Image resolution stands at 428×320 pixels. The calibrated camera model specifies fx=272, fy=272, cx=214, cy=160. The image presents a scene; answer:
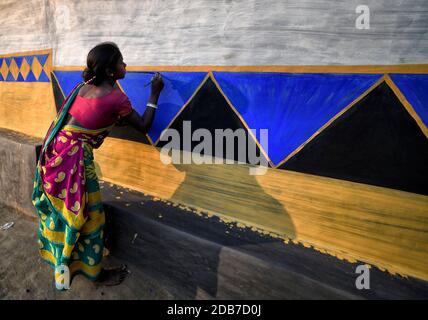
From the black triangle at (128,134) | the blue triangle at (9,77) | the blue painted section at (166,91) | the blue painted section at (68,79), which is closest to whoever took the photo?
the blue painted section at (166,91)

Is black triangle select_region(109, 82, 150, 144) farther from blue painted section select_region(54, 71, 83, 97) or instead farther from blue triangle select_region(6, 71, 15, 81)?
blue triangle select_region(6, 71, 15, 81)

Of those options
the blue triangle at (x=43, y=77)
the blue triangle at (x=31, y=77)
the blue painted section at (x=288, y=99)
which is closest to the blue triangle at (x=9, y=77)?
the blue triangle at (x=31, y=77)

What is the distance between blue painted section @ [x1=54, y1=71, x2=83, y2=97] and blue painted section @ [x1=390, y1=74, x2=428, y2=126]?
2.50 metres

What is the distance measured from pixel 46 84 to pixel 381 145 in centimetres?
311

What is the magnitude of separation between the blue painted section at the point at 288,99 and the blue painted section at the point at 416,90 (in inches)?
4.4

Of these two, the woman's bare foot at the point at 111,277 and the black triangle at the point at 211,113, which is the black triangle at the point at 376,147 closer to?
the black triangle at the point at 211,113

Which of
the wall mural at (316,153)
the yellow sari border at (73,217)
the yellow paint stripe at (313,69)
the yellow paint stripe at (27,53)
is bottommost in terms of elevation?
the yellow sari border at (73,217)

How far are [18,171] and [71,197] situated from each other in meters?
1.54

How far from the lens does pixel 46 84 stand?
113 inches

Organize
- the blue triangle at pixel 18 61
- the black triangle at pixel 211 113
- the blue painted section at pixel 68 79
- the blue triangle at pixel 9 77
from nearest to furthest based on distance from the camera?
the black triangle at pixel 211 113
the blue painted section at pixel 68 79
the blue triangle at pixel 18 61
the blue triangle at pixel 9 77

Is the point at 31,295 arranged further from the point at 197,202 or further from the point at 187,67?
the point at 187,67

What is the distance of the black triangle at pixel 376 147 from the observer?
1.35 m

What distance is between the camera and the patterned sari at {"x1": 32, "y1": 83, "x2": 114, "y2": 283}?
5.41 feet

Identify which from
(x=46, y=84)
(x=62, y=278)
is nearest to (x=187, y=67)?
(x=62, y=278)
